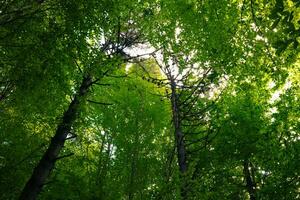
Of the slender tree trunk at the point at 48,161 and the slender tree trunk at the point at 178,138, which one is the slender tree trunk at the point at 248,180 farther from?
the slender tree trunk at the point at 48,161

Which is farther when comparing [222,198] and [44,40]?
[222,198]

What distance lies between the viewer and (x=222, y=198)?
30.2 ft

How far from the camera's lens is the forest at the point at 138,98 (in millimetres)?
5984

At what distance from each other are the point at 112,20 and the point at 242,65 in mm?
2806

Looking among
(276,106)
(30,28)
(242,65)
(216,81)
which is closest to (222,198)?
(216,81)

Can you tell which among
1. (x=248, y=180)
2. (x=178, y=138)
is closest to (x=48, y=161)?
(x=178, y=138)

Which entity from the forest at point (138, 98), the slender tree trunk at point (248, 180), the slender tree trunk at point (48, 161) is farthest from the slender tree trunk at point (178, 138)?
the slender tree trunk at point (248, 180)

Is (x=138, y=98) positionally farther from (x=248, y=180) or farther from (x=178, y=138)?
(x=248, y=180)

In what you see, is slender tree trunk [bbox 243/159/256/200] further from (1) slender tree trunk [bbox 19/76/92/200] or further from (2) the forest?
(1) slender tree trunk [bbox 19/76/92/200]

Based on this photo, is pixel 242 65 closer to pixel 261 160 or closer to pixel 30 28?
pixel 30 28

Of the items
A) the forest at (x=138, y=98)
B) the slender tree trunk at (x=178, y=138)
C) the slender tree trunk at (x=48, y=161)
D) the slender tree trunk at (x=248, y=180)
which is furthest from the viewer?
the slender tree trunk at (x=248, y=180)

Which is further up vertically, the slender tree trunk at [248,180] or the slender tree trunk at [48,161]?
the slender tree trunk at [248,180]

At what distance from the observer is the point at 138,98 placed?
10.4 metres

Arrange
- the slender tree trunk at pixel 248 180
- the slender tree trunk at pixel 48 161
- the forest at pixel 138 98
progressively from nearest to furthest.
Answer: the forest at pixel 138 98
the slender tree trunk at pixel 48 161
the slender tree trunk at pixel 248 180
